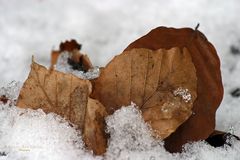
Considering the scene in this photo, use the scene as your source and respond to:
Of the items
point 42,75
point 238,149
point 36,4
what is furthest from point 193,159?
point 36,4

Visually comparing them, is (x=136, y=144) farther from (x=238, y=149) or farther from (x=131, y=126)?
(x=238, y=149)

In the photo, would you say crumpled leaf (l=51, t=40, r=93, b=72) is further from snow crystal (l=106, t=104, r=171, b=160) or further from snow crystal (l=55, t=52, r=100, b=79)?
snow crystal (l=106, t=104, r=171, b=160)

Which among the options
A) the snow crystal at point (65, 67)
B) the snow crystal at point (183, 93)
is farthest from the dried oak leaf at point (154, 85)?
the snow crystal at point (65, 67)

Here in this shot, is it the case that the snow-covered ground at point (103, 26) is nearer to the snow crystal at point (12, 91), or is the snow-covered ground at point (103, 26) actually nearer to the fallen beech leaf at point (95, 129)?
the snow crystal at point (12, 91)

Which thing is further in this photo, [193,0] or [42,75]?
[193,0]

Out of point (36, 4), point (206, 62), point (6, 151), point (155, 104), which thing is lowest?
point (6, 151)

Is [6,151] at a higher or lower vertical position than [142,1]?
lower
